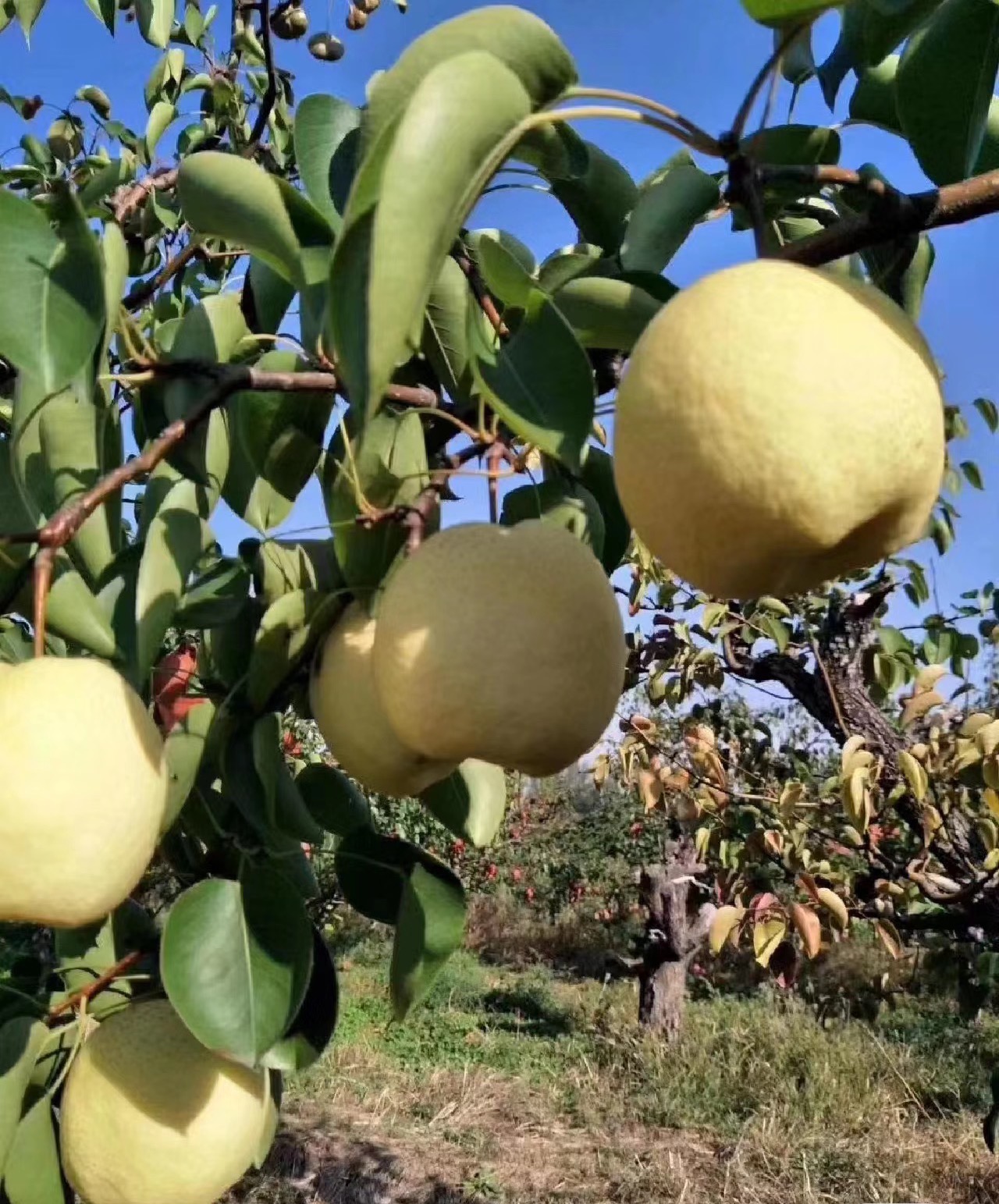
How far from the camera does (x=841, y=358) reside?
1.92ft

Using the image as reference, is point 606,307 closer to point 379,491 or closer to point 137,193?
point 379,491

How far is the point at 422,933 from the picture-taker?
3.46ft

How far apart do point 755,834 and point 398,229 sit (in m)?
2.83

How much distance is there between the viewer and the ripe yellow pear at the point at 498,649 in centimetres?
79

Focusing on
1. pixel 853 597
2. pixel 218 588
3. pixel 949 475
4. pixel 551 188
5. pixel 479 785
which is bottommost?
pixel 479 785

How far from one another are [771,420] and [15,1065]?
1023 millimetres

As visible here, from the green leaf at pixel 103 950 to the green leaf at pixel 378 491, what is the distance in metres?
0.52

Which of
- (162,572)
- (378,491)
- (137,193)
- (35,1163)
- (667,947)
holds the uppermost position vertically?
(137,193)

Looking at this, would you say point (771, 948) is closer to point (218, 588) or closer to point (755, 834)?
point (755, 834)

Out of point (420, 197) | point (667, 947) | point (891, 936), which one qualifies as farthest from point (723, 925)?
point (667, 947)

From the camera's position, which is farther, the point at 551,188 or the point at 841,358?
the point at 551,188

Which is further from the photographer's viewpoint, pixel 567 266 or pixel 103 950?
pixel 103 950

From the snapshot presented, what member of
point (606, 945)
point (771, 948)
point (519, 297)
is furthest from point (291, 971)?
point (606, 945)

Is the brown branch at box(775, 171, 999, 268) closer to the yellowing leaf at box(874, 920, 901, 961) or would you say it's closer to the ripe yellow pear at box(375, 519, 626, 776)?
the ripe yellow pear at box(375, 519, 626, 776)
